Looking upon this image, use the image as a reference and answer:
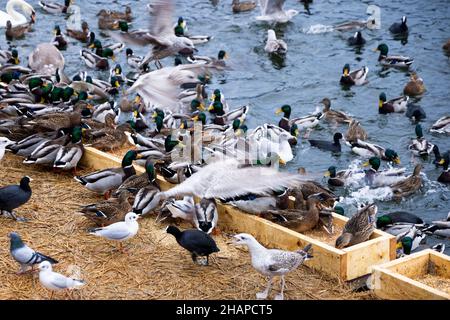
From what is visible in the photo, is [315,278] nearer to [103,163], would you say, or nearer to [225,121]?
[103,163]

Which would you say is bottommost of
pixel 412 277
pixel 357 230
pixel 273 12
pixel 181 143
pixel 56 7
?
pixel 56 7

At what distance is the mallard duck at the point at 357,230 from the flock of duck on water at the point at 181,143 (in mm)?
12

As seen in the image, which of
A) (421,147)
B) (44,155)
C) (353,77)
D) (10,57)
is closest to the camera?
(44,155)

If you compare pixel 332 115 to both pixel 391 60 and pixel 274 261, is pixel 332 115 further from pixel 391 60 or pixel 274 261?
pixel 274 261

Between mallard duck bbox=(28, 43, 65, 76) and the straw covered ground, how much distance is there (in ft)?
26.6

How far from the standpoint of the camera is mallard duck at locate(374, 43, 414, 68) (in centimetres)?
1702

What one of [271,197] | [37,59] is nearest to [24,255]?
[271,197]

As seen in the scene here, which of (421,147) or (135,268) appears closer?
(135,268)

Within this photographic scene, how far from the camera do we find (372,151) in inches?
534

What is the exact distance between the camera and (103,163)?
9758 millimetres

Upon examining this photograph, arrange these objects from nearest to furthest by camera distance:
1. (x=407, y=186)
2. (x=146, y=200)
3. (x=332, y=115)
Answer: (x=146, y=200) → (x=407, y=186) → (x=332, y=115)

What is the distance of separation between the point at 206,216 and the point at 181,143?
3173 mm

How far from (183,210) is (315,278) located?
137cm

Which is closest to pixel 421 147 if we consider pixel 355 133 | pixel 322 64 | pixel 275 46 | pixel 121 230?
pixel 355 133
